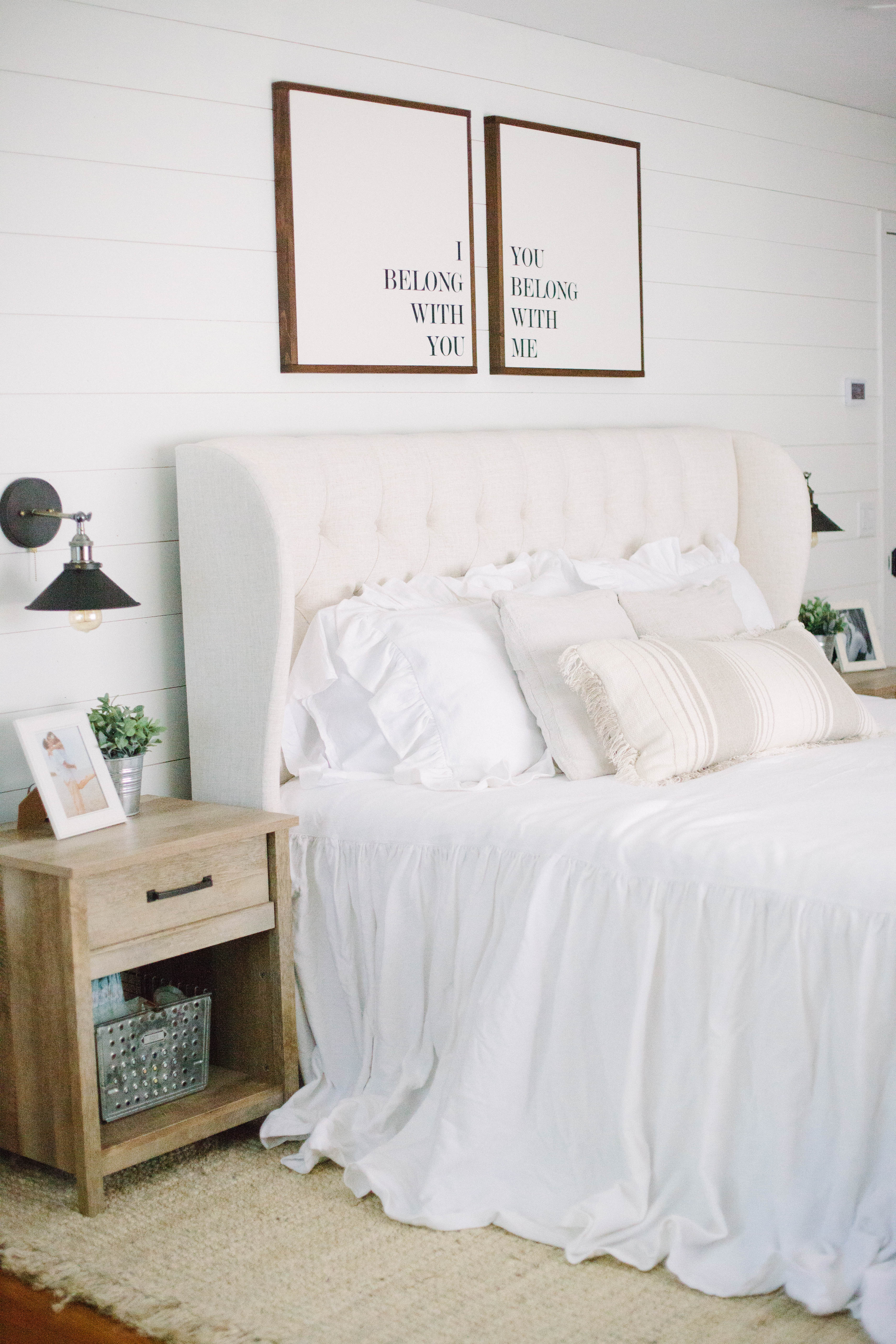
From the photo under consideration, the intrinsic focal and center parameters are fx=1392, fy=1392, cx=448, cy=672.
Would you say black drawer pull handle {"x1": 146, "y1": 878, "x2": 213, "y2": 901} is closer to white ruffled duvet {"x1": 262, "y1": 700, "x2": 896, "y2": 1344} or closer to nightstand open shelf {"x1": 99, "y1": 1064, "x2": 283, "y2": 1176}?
white ruffled duvet {"x1": 262, "y1": 700, "x2": 896, "y2": 1344}

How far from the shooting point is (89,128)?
263cm

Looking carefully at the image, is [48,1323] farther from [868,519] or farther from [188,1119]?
[868,519]

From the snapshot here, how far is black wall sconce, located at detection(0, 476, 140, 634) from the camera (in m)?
2.44

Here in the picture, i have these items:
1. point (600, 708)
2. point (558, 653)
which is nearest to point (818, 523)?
point (558, 653)

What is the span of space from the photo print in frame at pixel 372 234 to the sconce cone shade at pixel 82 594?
75 cm

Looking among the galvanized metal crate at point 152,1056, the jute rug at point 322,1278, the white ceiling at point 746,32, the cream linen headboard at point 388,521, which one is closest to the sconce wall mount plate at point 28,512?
the cream linen headboard at point 388,521

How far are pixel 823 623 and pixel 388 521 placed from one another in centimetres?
154

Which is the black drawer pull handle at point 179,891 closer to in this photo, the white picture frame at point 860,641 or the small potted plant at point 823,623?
the small potted plant at point 823,623

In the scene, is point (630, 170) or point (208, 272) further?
point (630, 170)

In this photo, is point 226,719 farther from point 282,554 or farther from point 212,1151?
point 212,1151

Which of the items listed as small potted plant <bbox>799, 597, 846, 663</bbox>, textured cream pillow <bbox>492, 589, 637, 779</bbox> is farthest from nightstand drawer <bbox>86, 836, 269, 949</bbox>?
small potted plant <bbox>799, 597, 846, 663</bbox>

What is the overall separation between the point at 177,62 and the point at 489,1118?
209 cm

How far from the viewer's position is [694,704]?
2.63 metres

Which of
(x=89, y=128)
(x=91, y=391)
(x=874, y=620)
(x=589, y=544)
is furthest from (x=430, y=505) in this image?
(x=874, y=620)
